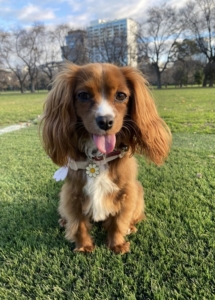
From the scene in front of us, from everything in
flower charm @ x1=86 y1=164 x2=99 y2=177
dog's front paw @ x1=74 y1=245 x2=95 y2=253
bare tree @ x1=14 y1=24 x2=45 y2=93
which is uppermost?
bare tree @ x1=14 y1=24 x2=45 y2=93

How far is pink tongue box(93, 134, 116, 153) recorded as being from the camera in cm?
187

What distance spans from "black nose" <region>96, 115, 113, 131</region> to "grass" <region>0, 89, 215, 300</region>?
91 centimetres

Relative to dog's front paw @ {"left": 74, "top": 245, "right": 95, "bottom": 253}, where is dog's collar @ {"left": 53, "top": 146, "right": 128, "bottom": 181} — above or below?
above

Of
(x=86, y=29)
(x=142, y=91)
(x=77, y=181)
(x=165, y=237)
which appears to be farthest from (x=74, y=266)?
(x=86, y=29)

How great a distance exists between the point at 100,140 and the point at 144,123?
1.50 ft

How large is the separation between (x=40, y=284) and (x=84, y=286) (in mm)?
332

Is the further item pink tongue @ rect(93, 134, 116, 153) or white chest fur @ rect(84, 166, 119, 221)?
white chest fur @ rect(84, 166, 119, 221)

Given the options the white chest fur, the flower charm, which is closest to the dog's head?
the flower charm

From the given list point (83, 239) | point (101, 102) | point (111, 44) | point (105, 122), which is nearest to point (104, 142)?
point (105, 122)

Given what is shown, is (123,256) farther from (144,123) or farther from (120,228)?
(144,123)

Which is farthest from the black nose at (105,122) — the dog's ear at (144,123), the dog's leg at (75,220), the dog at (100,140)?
the dog's leg at (75,220)

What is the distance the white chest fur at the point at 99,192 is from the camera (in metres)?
2.12

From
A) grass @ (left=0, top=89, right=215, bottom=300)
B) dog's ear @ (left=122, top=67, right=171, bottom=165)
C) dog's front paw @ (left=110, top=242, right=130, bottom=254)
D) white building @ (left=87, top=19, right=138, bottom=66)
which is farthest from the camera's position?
white building @ (left=87, top=19, right=138, bottom=66)

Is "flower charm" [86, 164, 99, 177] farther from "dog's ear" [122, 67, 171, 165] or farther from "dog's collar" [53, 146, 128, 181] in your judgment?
"dog's ear" [122, 67, 171, 165]
